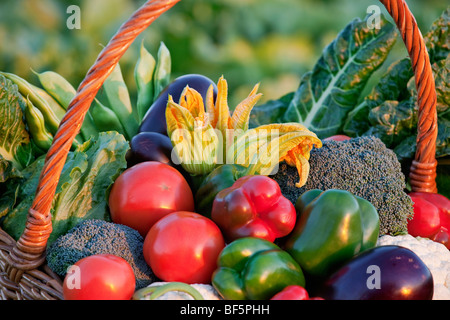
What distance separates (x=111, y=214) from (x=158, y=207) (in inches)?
7.8

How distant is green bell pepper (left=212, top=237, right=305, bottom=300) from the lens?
136 cm

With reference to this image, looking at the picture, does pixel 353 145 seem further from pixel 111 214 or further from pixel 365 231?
pixel 111 214

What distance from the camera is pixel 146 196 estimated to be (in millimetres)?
1715

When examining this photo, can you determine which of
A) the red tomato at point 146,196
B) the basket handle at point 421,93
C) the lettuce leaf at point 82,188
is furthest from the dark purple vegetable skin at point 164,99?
the basket handle at point 421,93

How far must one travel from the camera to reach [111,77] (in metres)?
2.34

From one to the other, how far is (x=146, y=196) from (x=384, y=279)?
796 millimetres

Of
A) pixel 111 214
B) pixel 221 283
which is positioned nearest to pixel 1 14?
pixel 111 214

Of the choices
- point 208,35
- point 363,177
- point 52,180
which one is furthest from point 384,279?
point 208,35

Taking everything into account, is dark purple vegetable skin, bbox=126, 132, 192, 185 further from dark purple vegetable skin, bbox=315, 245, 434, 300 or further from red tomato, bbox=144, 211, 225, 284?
dark purple vegetable skin, bbox=315, 245, 434, 300

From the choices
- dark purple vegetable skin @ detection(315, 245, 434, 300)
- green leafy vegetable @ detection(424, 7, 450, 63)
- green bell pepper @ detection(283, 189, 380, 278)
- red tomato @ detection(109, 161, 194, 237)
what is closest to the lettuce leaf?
red tomato @ detection(109, 161, 194, 237)

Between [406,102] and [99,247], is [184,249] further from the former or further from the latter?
[406,102]

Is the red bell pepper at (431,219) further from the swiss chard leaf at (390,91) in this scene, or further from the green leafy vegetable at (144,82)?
the green leafy vegetable at (144,82)

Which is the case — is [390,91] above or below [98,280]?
above

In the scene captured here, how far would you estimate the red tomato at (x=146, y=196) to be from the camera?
1717mm
